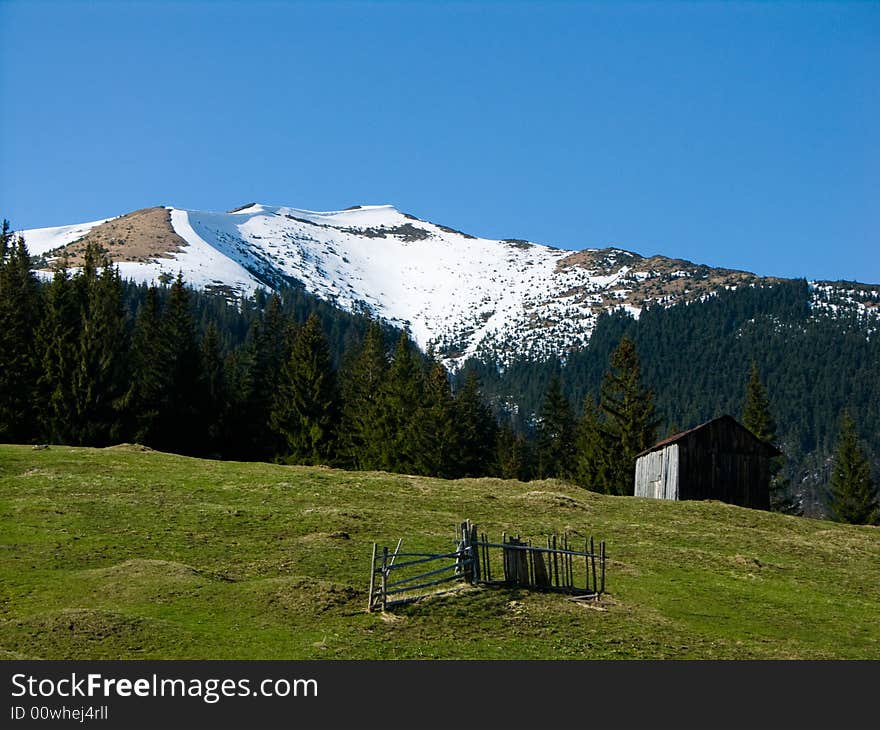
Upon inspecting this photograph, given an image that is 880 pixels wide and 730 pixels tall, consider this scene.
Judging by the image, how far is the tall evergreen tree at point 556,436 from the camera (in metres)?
115

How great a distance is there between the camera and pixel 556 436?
116 metres

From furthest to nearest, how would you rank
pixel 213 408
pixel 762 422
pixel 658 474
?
pixel 762 422
pixel 213 408
pixel 658 474

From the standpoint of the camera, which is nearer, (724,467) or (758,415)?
(724,467)

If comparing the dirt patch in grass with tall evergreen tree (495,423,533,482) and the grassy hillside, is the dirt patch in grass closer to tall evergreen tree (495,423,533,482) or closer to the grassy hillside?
the grassy hillside

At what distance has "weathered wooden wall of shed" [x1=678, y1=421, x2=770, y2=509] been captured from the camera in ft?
233

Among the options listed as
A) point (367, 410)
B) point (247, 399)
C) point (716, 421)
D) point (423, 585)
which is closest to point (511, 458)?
point (367, 410)

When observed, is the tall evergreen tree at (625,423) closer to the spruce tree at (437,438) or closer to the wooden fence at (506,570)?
the spruce tree at (437,438)

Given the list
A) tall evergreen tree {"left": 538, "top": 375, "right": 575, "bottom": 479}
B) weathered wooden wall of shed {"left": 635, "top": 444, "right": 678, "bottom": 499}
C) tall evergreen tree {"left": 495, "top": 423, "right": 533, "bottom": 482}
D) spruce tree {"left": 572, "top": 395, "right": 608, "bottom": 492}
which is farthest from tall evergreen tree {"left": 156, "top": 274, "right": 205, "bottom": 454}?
tall evergreen tree {"left": 538, "top": 375, "right": 575, "bottom": 479}

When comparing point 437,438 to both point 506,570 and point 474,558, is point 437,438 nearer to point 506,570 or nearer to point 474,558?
point 506,570

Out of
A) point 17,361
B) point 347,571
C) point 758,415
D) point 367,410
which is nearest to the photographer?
point 347,571

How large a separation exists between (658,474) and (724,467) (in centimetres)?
529

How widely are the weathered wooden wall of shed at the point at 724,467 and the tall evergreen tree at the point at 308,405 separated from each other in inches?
1395
